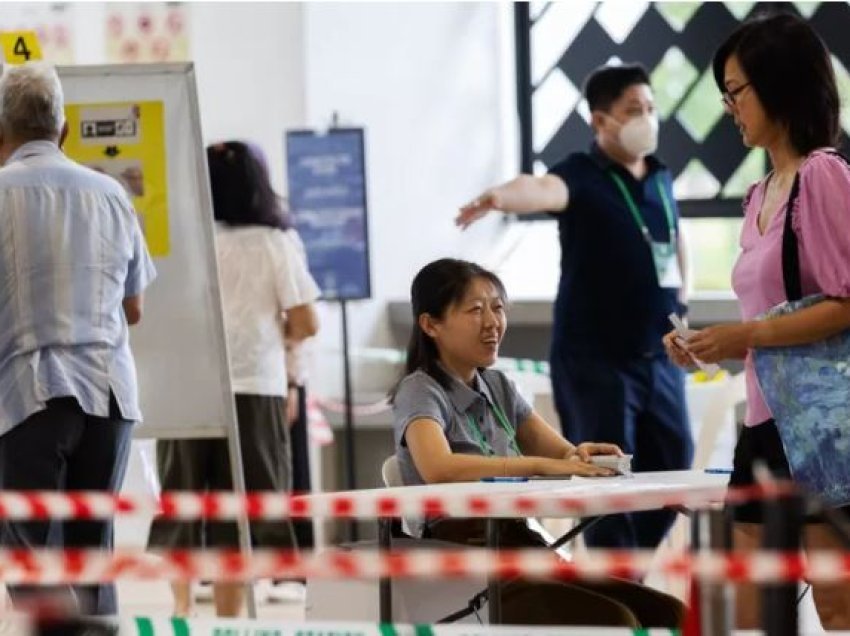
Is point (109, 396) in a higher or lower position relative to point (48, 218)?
lower

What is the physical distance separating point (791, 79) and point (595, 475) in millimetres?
840

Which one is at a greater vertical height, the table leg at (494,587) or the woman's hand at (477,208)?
the woman's hand at (477,208)

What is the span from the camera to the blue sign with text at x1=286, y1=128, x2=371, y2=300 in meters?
8.25

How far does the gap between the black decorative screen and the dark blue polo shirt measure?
340cm

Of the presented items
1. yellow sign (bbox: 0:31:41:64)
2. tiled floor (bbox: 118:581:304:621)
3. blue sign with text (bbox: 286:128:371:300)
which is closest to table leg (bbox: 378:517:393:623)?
yellow sign (bbox: 0:31:41:64)

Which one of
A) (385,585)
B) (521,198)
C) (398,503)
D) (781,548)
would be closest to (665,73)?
(521,198)

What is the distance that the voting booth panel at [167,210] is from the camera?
5.77m

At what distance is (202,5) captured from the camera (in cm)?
867

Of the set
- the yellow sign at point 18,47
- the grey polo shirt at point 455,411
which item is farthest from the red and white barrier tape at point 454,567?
the yellow sign at point 18,47

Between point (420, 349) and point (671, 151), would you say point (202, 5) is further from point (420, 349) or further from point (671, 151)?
point (420, 349)

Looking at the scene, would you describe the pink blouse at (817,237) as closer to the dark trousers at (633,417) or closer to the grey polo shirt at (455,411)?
the grey polo shirt at (455,411)

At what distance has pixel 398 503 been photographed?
3.16 metres

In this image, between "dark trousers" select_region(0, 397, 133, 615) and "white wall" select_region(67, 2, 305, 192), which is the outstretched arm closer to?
"dark trousers" select_region(0, 397, 133, 615)

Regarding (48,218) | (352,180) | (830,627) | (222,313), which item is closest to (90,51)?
(352,180)
